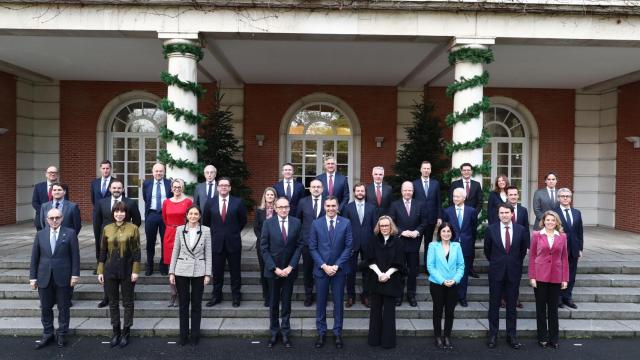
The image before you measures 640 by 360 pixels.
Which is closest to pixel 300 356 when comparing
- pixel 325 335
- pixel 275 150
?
pixel 325 335

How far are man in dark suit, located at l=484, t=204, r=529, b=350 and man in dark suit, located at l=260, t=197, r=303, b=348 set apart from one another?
248 cm

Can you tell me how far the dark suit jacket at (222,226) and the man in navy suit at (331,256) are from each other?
1.28 meters

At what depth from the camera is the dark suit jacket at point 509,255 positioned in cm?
516

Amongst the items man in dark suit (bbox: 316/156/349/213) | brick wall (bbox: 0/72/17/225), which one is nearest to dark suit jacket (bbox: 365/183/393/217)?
man in dark suit (bbox: 316/156/349/213)

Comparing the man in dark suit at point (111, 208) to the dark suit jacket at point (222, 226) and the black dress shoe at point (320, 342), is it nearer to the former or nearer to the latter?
the dark suit jacket at point (222, 226)

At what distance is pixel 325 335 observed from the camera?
526cm

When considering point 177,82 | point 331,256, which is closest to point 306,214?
point 331,256

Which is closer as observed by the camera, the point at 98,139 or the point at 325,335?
the point at 325,335

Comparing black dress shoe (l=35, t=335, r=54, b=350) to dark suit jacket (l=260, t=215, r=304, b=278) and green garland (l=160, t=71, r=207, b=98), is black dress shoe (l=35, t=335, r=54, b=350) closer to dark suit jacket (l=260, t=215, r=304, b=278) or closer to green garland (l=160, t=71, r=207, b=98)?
dark suit jacket (l=260, t=215, r=304, b=278)

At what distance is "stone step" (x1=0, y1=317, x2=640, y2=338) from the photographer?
17.8ft

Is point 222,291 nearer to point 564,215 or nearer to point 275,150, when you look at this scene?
point 564,215

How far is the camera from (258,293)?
20.4 ft

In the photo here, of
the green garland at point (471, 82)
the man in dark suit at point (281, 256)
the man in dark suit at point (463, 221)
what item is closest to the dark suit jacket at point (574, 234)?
the man in dark suit at point (463, 221)

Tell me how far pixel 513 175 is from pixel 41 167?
47.0 feet
